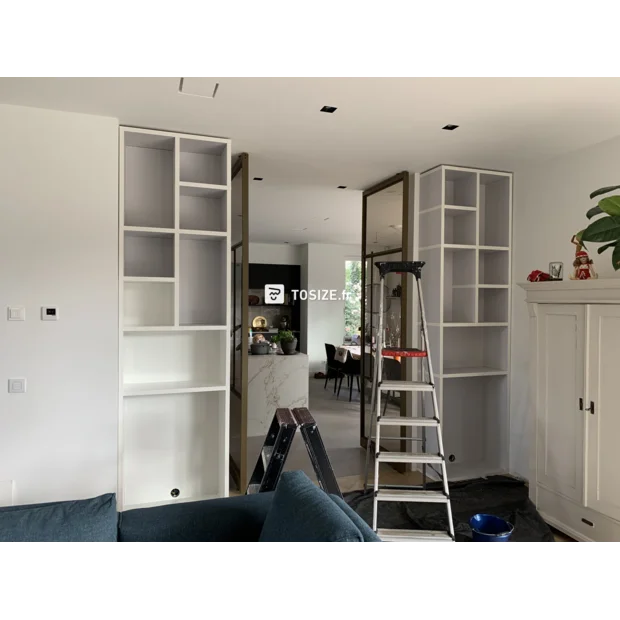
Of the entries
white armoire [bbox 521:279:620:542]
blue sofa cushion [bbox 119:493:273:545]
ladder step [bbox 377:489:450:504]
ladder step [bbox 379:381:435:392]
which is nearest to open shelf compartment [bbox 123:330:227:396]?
ladder step [bbox 379:381:435:392]

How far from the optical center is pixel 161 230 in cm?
308

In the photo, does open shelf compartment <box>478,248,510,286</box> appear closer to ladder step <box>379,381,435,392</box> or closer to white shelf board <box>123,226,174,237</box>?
ladder step <box>379,381,435,392</box>

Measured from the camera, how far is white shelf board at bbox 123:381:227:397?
3070 millimetres

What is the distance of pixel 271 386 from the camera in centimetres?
558

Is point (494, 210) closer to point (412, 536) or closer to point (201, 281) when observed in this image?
point (201, 281)

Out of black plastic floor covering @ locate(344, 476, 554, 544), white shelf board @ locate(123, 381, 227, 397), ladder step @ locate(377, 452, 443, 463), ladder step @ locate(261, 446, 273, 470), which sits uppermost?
white shelf board @ locate(123, 381, 227, 397)

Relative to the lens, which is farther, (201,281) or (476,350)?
(476,350)

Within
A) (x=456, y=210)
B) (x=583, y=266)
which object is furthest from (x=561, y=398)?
(x=456, y=210)

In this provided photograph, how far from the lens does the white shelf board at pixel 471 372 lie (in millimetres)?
3902

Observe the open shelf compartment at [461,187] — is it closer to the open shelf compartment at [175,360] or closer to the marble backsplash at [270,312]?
the open shelf compartment at [175,360]

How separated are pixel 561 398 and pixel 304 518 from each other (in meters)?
2.36

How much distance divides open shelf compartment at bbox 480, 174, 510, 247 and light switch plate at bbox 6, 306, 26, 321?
346 centimetres

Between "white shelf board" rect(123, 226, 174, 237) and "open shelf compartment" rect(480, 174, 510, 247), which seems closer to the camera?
"white shelf board" rect(123, 226, 174, 237)

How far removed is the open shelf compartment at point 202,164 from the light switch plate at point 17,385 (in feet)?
5.47
